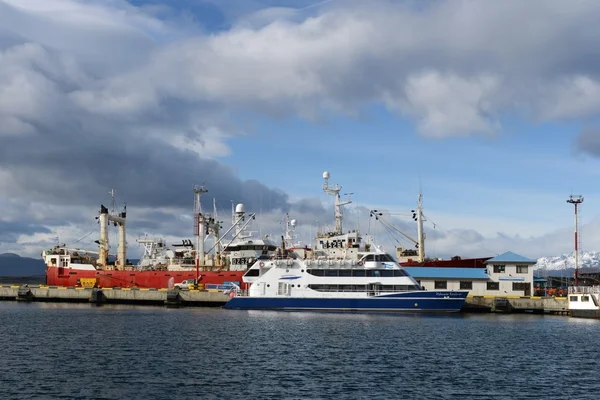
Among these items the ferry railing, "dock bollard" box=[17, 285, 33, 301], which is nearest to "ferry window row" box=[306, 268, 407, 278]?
the ferry railing

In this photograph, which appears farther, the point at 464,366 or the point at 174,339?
the point at 174,339

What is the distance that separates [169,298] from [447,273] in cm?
3164

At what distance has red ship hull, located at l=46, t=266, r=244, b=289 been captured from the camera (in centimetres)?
8344

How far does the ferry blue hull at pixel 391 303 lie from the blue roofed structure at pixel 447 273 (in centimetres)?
871

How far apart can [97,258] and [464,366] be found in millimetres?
74182

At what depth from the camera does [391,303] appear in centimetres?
6744

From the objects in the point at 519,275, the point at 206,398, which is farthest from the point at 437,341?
the point at 519,275

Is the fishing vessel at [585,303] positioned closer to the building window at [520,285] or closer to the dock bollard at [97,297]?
the building window at [520,285]

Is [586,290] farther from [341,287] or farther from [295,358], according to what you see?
[295,358]

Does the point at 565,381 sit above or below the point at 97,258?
below

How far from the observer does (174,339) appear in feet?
157

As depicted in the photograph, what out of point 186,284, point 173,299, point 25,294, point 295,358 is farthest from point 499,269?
point 25,294

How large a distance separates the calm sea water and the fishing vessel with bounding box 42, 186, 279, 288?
2268 centimetres

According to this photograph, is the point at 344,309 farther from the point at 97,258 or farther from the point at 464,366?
the point at 97,258
